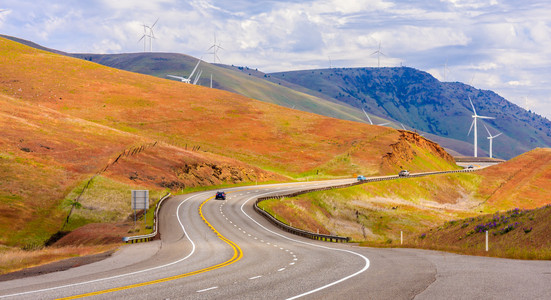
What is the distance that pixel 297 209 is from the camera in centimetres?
6925

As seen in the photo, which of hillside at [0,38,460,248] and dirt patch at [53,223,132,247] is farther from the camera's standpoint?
hillside at [0,38,460,248]

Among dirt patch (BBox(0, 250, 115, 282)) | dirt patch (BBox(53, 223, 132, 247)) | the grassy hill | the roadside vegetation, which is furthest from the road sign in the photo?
the roadside vegetation

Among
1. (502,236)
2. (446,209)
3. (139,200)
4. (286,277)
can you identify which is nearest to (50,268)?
(286,277)

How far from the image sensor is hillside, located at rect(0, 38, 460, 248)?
201 feet

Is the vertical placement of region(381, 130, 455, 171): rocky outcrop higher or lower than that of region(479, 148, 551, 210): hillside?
higher

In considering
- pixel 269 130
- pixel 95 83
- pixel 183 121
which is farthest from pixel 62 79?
pixel 269 130

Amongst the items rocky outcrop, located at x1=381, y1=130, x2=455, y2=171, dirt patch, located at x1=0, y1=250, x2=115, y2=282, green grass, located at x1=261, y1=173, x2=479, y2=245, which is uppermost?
rocky outcrop, located at x1=381, y1=130, x2=455, y2=171

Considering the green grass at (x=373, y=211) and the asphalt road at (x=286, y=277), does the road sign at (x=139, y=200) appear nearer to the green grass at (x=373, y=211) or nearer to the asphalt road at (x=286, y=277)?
the asphalt road at (x=286, y=277)

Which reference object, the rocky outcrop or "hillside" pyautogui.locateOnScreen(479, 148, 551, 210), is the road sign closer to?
"hillside" pyautogui.locateOnScreen(479, 148, 551, 210)

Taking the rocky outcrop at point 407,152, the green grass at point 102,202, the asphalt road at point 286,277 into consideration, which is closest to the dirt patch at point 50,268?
the asphalt road at point 286,277

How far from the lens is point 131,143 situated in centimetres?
9581

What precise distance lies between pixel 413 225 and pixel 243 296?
2220 inches

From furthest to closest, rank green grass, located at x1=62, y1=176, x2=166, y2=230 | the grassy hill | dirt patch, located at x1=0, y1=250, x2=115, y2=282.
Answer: green grass, located at x1=62, y1=176, x2=166, y2=230 → the grassy hill → dirt patch, located at x1=0, y1=250, x2=115, y2=282

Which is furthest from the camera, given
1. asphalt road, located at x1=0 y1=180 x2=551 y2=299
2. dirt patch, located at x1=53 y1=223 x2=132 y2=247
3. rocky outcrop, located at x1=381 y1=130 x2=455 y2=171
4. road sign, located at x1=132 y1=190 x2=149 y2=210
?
→ rocky outcrop, located at x1=381 y1=130 x2=455 y2=171
